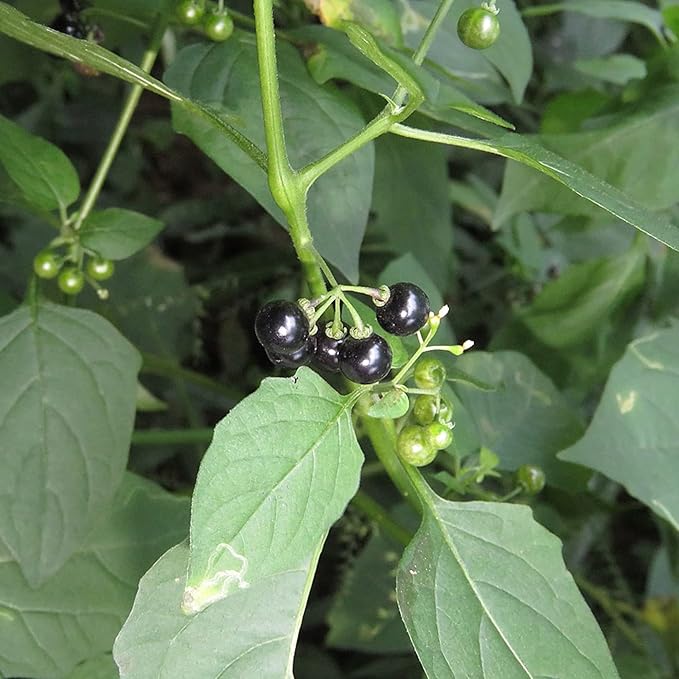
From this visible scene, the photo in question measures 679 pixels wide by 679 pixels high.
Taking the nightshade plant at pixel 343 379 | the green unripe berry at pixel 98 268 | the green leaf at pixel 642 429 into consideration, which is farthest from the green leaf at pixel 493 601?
the green unripe berry at pixel 98 268

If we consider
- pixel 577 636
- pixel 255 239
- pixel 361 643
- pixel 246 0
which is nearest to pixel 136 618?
pixel 577 636

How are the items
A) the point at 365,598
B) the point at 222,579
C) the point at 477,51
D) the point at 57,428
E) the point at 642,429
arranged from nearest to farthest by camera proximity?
1. the point at 222,579
2. the point at 57,428
3. the point at 642,429
4. the point at 477,51
5. the point at 365,598

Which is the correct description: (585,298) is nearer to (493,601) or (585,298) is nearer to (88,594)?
(493,601)

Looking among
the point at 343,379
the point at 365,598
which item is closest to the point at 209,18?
the point at 343,379

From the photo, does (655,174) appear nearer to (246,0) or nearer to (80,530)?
(246,0)

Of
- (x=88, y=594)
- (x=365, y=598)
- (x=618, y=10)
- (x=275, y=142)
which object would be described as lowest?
(x=365, y=598)

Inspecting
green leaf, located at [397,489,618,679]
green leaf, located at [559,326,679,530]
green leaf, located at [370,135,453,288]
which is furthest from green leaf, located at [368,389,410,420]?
green leaf, located at [370,135,453,288]

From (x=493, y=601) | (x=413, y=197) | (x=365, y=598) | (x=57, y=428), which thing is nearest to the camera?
(x=493, y=601)

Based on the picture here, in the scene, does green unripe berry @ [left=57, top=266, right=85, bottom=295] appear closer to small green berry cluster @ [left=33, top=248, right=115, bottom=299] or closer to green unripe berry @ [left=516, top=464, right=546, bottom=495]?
small green berry cluster @ [left=33, top=248, right=115, bottom=299]
